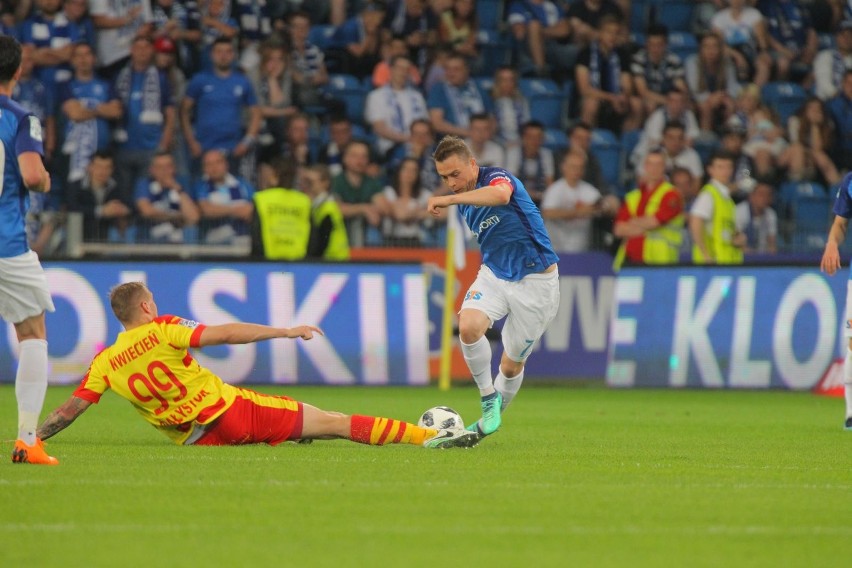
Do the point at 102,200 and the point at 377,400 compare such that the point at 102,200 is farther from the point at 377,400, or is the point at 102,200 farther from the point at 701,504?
the point at 701,504

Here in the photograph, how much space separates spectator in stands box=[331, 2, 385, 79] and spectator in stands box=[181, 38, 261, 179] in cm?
217

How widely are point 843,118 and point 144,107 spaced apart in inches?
394

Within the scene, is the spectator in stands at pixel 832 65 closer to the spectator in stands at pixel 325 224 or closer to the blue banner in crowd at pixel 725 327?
the blue banner in crowd at pixel 725 327

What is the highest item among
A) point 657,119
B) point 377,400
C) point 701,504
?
point 657,119

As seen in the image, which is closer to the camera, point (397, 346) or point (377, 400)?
point (377, 400)

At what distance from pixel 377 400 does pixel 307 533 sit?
8200mm

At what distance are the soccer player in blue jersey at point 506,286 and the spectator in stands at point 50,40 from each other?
30.0ft

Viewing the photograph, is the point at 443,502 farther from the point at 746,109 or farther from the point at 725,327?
the point at 746,109

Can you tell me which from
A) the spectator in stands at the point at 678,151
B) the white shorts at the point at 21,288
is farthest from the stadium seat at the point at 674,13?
the white shorts at the point at 21,288

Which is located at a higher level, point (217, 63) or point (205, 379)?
point (217, 63)

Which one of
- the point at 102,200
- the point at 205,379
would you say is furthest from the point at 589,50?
the point at 205,379

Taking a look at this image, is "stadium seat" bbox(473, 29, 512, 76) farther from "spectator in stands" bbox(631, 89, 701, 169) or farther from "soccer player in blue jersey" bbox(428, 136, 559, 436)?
"soccer player in blue jersey" bbox(428, 136, 559, 436)

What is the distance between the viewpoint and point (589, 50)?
20141mm

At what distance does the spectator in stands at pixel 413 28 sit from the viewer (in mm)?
19906
